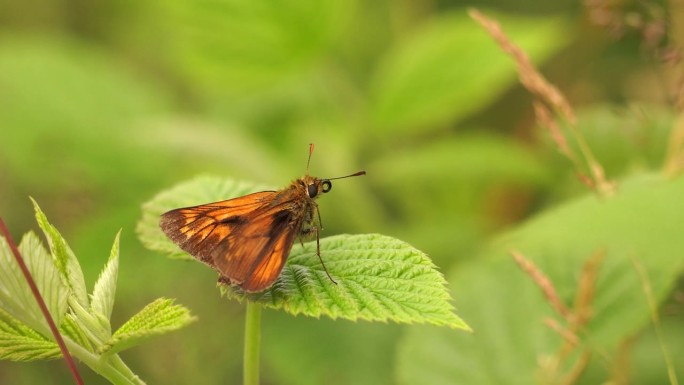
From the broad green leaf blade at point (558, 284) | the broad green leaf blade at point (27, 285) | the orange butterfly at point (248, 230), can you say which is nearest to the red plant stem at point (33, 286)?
the broad green leaf blade at point (27, 285)

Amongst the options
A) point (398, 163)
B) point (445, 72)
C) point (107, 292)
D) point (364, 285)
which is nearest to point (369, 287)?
point (364, 285)

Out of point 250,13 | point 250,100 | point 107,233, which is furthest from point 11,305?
point 250,100

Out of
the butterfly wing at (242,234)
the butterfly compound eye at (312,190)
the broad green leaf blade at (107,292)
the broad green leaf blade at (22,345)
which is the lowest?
the broad green leaf blade at (22,345)

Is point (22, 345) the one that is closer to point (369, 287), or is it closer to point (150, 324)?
point (150, 324)

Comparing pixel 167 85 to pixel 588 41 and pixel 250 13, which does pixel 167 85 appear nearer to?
pixel 250 13

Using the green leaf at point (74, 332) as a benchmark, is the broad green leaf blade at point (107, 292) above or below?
above

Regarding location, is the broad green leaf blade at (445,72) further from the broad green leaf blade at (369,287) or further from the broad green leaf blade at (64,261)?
the broad green leaf blade at (64,261)

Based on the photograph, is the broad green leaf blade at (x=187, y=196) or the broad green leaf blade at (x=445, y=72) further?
the broad green leaf blade at (x=445, y=72)

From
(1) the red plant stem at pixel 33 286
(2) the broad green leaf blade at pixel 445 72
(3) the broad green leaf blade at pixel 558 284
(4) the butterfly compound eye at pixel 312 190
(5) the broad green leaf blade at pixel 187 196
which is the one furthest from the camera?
(2) the broad green leaf blade at pixel 445 72

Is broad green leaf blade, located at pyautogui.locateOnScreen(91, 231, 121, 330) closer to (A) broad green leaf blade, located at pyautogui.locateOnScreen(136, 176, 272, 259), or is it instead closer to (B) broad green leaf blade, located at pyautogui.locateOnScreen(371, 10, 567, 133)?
(A) broad green leaf blade, located at pyautogui.locateOnScreen(136, 176, 272, 259)
